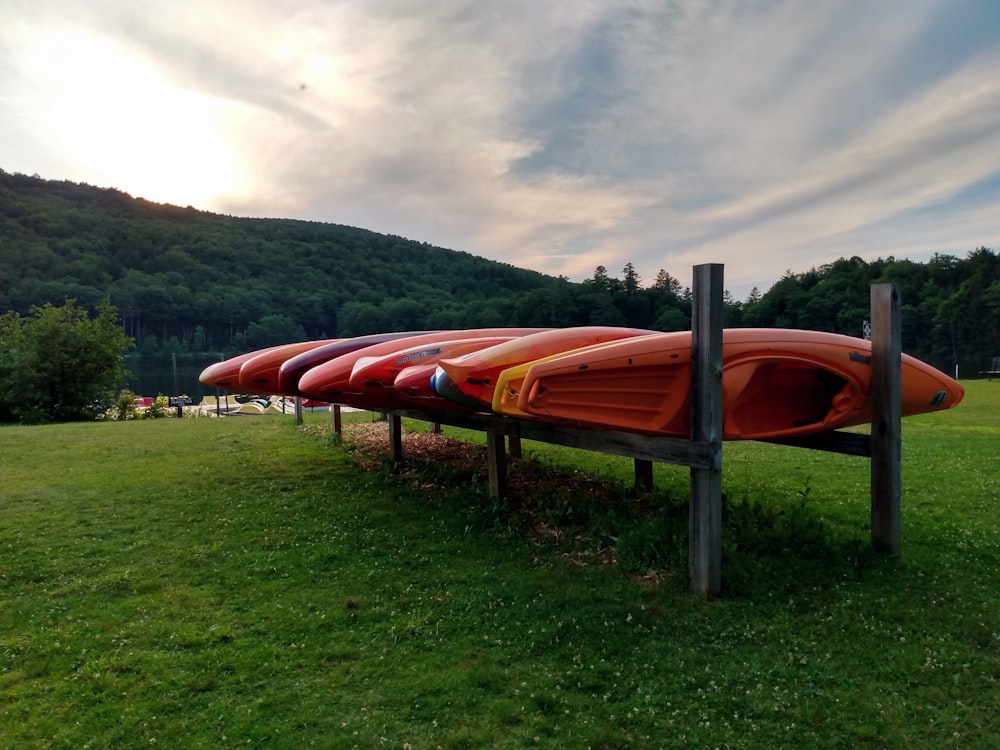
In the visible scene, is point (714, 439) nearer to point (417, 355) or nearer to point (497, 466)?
point (497, 466)

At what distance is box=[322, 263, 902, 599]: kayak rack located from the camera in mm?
4305

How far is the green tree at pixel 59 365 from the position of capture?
65.3 feet

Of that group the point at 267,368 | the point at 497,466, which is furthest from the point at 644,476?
the point at 267,368

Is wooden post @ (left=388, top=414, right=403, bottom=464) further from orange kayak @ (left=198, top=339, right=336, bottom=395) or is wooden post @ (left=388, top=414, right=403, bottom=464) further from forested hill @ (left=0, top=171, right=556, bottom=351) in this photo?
forested hill @ (left=0, top=171, right=556, bottom=351)

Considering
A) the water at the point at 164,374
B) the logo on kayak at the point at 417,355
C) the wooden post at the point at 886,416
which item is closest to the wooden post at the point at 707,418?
the wooden post at the point at 886,416

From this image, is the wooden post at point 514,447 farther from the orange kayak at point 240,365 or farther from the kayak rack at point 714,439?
the kayak rack at point 714,439

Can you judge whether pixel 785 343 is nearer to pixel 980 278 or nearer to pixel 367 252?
pixel 980 278

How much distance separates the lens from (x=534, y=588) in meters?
4.74

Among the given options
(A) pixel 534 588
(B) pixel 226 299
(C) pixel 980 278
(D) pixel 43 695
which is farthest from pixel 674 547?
(B) pixel 226 299

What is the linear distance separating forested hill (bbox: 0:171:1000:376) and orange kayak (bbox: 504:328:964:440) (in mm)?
52504

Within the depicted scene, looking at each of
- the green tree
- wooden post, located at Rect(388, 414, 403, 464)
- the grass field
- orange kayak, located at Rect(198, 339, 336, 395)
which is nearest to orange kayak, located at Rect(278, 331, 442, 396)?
orange kayak, located at Rect(198, 339, 336, 395)

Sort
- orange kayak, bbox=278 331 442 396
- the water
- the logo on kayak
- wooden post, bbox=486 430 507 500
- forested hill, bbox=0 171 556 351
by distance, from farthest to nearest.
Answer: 1. the water
2. forested hill, bbox=0 171 556 351
3. orange kayak, bbox=278 331 442 396
4. the logo on kayak
5. wooden post, bbox=486 430 507 500

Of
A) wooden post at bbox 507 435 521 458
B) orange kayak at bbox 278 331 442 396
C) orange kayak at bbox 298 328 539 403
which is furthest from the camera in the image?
wooden post at bbox 507 435 521 458

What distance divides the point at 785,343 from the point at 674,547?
1807 millimetres
